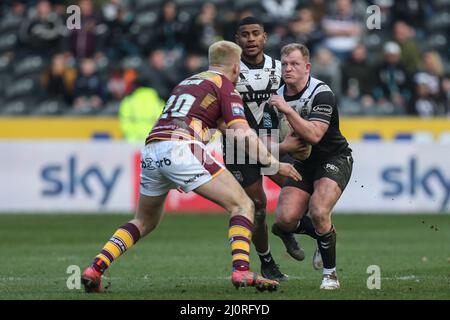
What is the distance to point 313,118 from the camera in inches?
426

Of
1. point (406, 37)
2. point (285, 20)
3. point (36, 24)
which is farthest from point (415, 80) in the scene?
point (36, 24)

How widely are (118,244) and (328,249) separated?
2011 mm

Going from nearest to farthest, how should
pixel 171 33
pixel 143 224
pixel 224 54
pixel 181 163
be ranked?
pixel 181 163 < pixel 224 54 < pixel 143 224 < pixel 171 33

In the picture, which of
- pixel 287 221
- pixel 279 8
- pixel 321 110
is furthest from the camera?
pixel 279 8

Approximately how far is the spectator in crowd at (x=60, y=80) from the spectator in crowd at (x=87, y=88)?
0.20 m

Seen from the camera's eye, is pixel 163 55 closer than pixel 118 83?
No

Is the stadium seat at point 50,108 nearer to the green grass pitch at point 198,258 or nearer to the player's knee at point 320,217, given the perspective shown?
the green grass pitch at point 198,258

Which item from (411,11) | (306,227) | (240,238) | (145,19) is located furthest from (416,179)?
(240,238)

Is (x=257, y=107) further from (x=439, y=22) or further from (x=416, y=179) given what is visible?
(x=439, y=22)

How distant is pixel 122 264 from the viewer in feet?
44.6

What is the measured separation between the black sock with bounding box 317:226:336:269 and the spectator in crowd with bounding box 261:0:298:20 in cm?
1481

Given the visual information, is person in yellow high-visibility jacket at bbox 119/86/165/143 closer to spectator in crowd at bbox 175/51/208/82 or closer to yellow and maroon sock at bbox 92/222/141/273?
spectator in crowd at bbox 175/51/208/82

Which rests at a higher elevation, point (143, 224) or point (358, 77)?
point (358, 77)

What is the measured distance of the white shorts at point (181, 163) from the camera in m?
10.0
